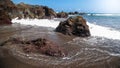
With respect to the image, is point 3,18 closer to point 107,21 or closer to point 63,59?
point 63,59

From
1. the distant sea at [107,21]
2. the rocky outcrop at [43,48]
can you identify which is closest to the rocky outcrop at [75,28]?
the rocky outcrop at [43,48]

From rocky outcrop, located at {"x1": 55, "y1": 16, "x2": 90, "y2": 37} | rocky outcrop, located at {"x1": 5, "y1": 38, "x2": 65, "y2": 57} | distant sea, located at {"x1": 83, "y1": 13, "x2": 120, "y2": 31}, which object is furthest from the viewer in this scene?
distant sea, located at {"x1": 83, "y1": 13, "x2": 120, "y2": 31}

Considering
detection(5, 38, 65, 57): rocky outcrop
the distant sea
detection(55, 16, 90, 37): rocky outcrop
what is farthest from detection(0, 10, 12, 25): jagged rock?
detection(5, 38, 65, 57): rocky outcrop

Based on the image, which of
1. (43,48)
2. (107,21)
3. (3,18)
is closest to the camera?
(43,48)

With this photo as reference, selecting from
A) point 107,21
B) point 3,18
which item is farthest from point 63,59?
point 107,21

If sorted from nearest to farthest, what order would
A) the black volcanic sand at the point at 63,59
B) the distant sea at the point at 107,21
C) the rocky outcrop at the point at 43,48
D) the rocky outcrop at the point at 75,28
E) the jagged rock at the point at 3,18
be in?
1. the black volcanic sand at the point at 63,59
2. the rocky outcrop at the point at 43,48
3. the rocky outcrop at the point at 75,28
4. the jagged rock at the point at 3,18
5. the distant sea at the point at 107,21

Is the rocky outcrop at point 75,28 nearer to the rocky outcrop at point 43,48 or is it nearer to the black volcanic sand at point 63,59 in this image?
the black volcanic sand at point 63,59

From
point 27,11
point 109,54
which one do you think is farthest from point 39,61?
point 27,11

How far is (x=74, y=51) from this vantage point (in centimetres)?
1170

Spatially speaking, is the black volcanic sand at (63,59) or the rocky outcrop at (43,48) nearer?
the black volcanic sand at (63,59)

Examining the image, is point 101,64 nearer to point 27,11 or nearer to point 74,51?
point 74,51

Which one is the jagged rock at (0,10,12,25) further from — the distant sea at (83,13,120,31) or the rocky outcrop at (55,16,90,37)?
the distant sea at (83,13,120,31)

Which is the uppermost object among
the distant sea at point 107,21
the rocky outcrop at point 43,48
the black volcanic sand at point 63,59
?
the rocky outcrop at point 43,48

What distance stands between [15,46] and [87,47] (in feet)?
15.2
